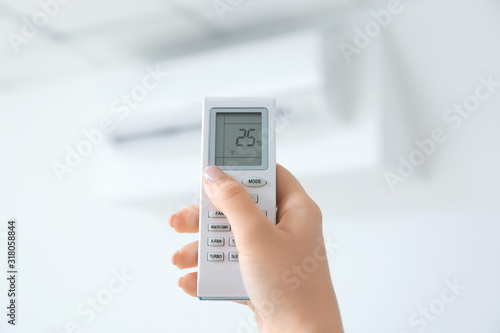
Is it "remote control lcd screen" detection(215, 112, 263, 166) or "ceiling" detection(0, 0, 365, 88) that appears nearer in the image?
"remote control lcd screen" detection(215, 112, 263, 166)

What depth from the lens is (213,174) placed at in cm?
81

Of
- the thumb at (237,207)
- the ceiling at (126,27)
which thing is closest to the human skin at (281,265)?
the thumb at (237,207)

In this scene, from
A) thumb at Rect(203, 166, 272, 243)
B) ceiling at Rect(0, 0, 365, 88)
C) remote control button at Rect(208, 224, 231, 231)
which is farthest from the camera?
ceiling at Rect(0, 0, 365, 88)

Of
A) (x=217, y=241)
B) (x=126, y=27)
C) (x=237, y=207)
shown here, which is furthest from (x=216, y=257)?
(x=126, y=27)

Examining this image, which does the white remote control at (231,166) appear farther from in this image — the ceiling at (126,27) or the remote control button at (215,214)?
the ceiling at (126,27)

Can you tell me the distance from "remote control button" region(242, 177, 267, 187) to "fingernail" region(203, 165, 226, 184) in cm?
5

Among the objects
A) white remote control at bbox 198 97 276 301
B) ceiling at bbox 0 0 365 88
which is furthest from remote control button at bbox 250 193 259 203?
ceiling at bbox 0 0 365 88

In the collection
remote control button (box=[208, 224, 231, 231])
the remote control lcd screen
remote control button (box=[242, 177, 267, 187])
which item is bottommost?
remote control button (box=[208, 224, 231, 231])

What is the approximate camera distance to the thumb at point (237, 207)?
73cm

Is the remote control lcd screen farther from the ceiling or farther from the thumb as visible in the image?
the ceiling

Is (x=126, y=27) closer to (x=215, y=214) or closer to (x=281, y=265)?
(x=215, y=214)

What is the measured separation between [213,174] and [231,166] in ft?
0.19

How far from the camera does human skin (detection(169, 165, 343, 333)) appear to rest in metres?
0.73

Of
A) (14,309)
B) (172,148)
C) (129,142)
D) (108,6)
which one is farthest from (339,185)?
(14,309)
